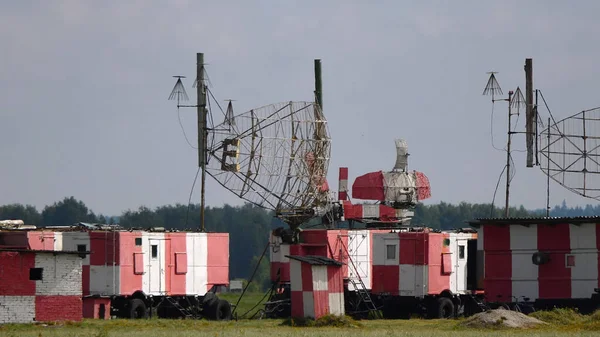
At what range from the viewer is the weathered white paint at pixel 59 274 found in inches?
2147

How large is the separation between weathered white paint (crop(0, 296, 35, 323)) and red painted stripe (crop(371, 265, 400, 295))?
64.7 ft

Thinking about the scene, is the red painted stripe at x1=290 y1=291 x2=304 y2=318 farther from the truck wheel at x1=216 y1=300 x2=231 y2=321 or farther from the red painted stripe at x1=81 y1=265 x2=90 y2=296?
the red painted stripe at x1=81 y1=265 x2=90 y2=296

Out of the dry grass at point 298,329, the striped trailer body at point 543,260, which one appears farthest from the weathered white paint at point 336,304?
the striped trailer body at point 543,260

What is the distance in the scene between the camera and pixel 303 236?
67562 millimetres

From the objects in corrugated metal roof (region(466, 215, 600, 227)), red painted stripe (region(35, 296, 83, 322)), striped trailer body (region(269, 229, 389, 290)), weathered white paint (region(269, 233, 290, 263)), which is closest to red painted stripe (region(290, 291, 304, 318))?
red painted stripe (region(35, 296, 83, 322))

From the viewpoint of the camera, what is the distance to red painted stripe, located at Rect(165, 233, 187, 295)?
64312 millimetres

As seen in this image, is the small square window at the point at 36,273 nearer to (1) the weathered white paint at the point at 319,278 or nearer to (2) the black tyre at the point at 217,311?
(1) the weathered white paint at the point at 319,278

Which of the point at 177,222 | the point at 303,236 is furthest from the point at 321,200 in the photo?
the point at 177,222

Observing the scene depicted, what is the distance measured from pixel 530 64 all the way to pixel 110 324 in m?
27.4

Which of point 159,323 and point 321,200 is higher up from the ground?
point 321,200

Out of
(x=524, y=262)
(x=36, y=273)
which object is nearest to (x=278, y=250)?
(x=524, y=262)

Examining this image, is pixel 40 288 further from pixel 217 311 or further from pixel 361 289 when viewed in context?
pixel 361 289

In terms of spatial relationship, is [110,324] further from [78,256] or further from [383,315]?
[383,315]

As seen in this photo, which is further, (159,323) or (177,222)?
(177,222)
